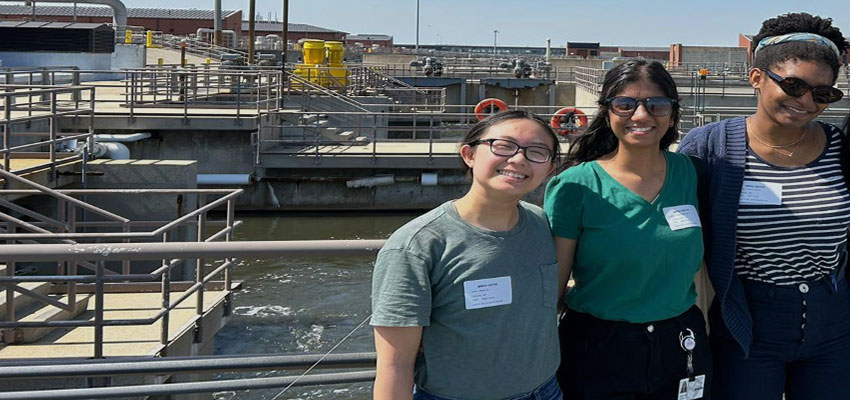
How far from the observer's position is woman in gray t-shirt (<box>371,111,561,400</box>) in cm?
266

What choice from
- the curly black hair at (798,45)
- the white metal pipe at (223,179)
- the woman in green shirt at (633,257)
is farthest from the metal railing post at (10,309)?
the white metal pipe at (223,179)

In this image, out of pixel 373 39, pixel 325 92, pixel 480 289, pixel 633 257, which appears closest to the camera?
pixel 480 289

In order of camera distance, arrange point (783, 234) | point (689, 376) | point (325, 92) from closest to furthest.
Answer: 1. point (689, 376)
2. point (783, 234)
3. point (325, 92)

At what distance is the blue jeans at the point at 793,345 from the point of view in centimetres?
319

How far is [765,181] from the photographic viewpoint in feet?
10.6

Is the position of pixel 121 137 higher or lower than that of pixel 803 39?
lower

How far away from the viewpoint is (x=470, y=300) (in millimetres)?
2697

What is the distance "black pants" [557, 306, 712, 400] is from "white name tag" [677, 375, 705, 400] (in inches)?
0.6

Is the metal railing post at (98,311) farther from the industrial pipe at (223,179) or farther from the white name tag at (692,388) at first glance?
the industrial pipe at (223,179)

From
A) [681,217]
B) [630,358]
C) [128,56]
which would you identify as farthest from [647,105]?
[128,56]

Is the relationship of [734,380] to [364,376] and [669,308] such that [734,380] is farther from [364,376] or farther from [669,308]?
[364,376]

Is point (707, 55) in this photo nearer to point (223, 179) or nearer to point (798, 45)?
point (223, 179)

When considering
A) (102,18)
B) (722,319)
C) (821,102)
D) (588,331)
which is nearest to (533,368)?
(588,331)

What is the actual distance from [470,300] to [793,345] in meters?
1.16
